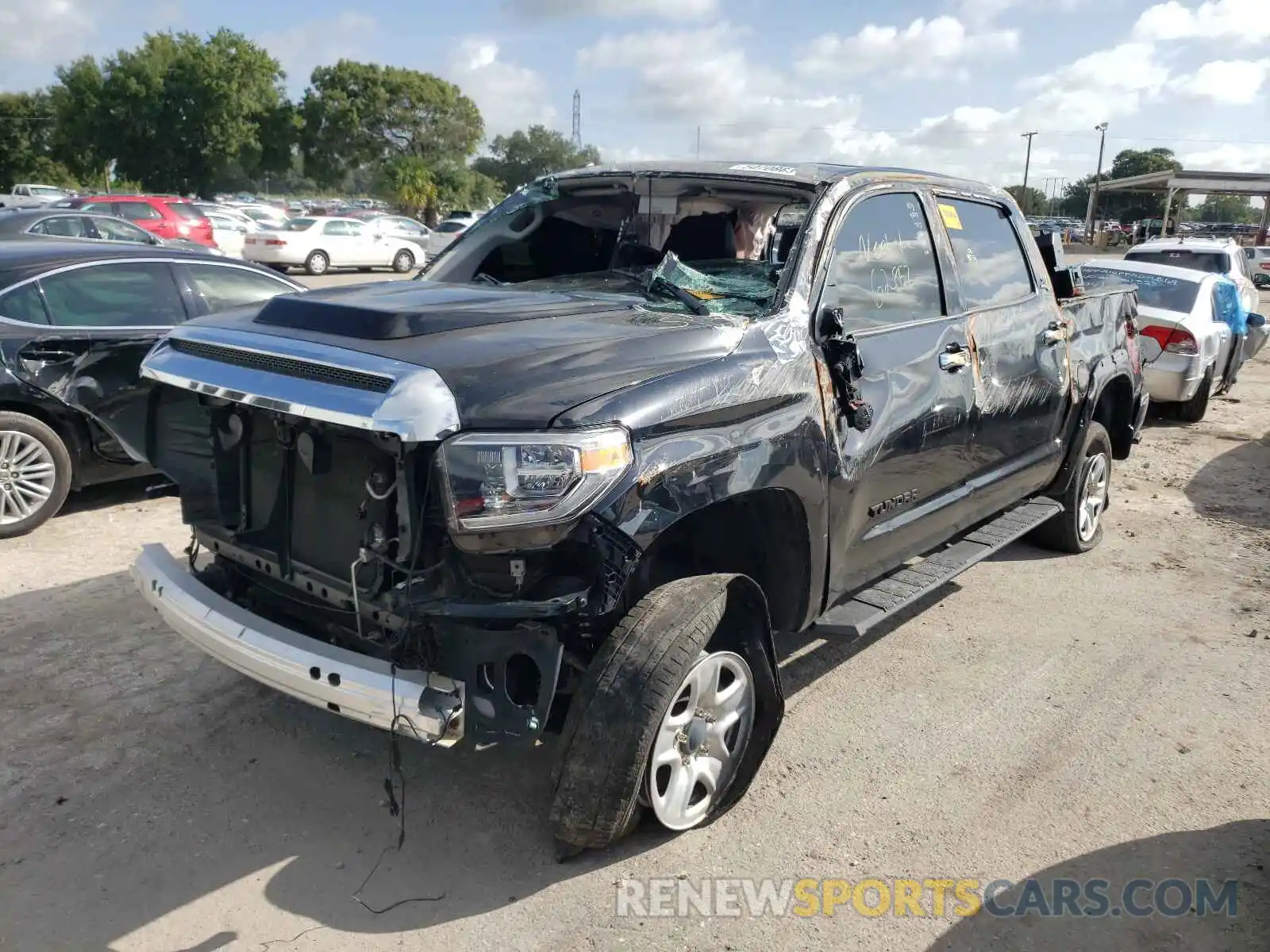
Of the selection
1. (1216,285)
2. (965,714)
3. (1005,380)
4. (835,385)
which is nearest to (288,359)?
(835,385)

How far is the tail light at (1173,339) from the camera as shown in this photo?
31.6 feet

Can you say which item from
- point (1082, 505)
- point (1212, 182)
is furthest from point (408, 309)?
point (1212, 182)

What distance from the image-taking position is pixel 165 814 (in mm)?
3221

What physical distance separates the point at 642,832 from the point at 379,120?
2606 inches

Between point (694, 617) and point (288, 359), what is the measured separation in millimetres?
1385

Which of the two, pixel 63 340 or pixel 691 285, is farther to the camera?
pixel 63 340

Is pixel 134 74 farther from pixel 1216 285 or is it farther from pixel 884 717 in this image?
pixel 884 717

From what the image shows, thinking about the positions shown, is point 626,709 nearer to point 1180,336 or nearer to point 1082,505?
point 1082,505

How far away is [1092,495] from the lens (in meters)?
6.01

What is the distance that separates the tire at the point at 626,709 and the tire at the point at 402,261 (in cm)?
2579

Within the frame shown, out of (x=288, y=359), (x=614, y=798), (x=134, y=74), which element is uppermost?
(x=134, y=74)

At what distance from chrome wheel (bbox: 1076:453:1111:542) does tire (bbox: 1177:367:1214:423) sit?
16.0 feet

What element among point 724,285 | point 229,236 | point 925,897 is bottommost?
point 925,897

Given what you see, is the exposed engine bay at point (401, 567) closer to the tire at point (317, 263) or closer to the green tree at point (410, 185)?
the tire at point (317, 263)
